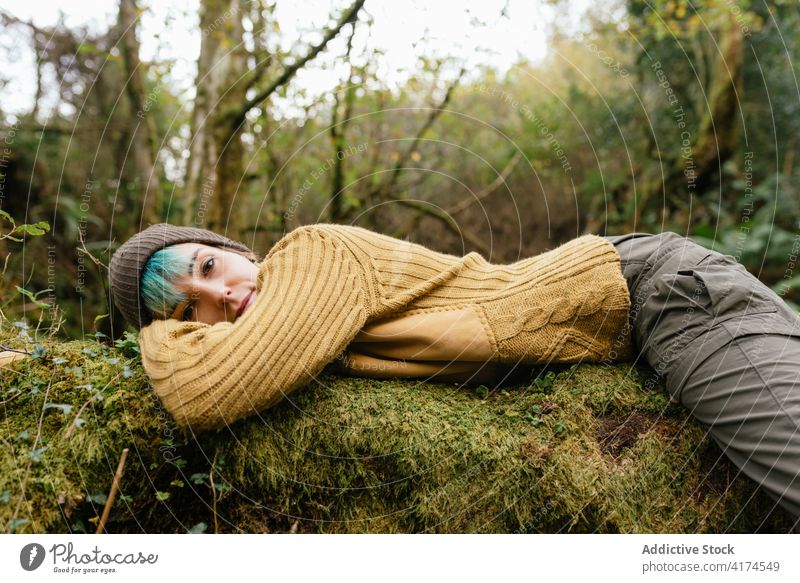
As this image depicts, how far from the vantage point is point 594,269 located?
2627 millimetres

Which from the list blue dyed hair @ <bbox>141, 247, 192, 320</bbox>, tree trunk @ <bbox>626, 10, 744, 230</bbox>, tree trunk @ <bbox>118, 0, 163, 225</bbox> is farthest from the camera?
tree trunk @ <bbox>626, 10, 744, 230</bbox>

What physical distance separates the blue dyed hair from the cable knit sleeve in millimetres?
132

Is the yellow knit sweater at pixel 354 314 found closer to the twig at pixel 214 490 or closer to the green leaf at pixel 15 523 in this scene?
the twig at pixel 214 490

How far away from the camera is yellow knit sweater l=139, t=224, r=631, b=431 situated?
215cm

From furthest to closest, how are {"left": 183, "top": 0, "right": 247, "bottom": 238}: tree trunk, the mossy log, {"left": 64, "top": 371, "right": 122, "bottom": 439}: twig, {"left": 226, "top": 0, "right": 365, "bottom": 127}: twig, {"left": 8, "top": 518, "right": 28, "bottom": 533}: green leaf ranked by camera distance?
{"left": 183, "top": 0, "right": 247, "bottom": 238}: tree trunk < {"left": 226, "top": 0, "right": 365, "bottom": 127}: twig < the mossy log < {"left": 64, "top": 371, "right": 122, "bottom": 439}: twig < {"left": 8, "top": 518, "right": 28, "bottom": 533}: green leaf

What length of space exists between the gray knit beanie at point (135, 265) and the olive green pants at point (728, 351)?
2.20 metres

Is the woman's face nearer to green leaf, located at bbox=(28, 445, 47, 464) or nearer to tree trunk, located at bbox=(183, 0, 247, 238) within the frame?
green leaf, located at bbox=(28, 445, 47, 464)

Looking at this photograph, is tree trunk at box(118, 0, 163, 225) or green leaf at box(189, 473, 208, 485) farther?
tree trunk at box(118, 0, 163, 225)

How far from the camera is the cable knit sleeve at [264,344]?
2127 millimetres

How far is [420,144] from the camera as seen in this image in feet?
30.8

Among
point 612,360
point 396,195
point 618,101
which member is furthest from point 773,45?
point 612,360

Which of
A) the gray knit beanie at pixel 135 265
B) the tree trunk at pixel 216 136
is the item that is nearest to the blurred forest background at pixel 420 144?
the tree trunk at pixel 216 136

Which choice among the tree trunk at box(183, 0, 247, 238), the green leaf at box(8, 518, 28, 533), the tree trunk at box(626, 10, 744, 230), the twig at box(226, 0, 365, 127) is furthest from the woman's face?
the tree trunk at box(626, 10, 744, 230)
